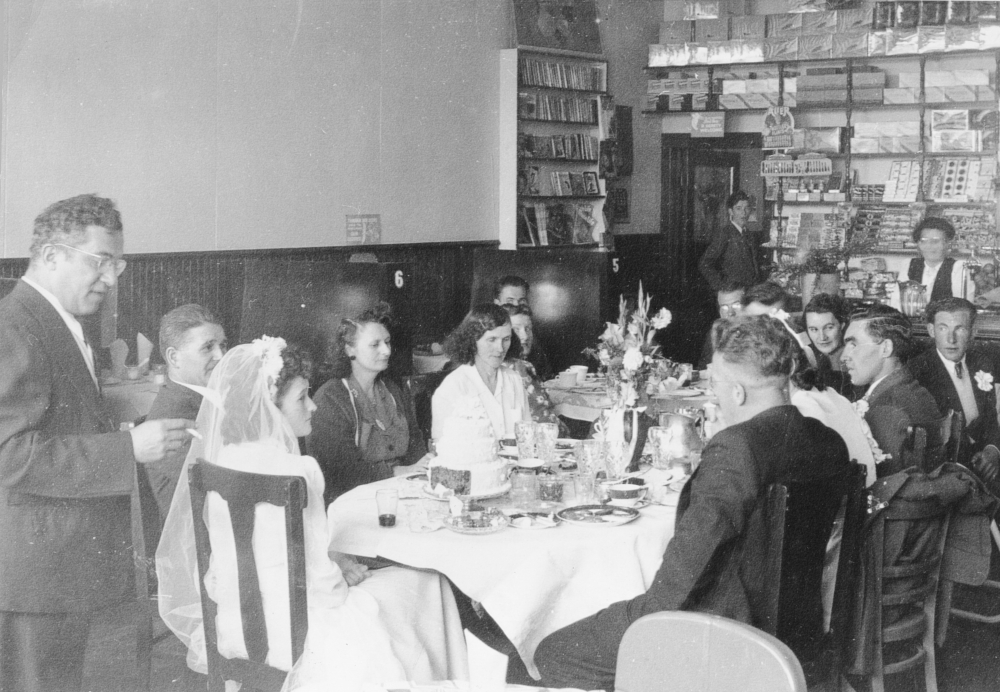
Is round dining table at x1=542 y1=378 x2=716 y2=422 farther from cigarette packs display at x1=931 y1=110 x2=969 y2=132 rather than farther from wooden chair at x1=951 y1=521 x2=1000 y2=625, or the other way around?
cigarette packs display at x1=931 y1=110 x2=969 y2=132

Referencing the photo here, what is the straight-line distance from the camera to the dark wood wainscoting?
5.43 metres

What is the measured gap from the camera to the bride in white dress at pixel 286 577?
2957 mm

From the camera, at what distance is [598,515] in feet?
10.7

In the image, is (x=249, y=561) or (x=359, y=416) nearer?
(x=249, y=561)

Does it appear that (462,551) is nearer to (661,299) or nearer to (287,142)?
(287,142)

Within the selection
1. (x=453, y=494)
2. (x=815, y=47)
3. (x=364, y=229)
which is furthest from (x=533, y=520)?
(x=815, y=47)

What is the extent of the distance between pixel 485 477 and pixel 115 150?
3.05 meters

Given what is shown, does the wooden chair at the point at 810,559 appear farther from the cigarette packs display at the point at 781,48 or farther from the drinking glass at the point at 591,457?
the cigarette packs display at the point at 781,48

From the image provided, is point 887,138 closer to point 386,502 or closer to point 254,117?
point 254,117

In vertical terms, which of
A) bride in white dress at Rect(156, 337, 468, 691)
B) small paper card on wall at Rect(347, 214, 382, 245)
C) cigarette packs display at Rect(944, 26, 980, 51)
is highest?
cigarette packs display at Rect(944, 26, 980, 51)

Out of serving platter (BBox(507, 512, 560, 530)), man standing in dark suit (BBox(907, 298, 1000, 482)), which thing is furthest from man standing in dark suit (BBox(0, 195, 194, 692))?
man standing in dark suit (BBox(907, 298, 1000, 482))

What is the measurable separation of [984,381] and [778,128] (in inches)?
178

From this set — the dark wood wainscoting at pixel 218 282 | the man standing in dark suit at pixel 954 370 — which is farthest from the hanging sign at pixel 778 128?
the man standing in dark suit at pixel 954 370

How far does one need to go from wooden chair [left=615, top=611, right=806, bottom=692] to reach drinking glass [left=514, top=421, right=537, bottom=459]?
183 centimetres
